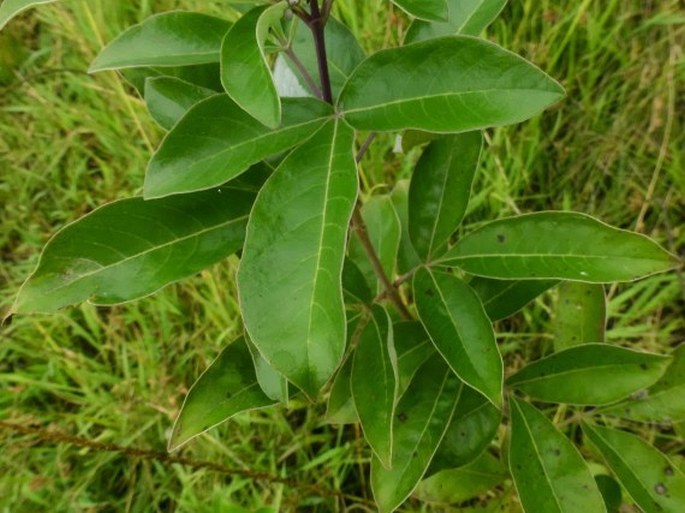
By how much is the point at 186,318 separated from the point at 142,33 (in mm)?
1315

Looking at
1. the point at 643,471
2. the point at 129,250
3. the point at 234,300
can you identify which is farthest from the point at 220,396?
the point at 234,300

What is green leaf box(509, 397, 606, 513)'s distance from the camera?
0.92m

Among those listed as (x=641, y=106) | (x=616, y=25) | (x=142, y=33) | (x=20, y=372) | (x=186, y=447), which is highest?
(x=142, y=33)

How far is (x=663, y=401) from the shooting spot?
1.08m

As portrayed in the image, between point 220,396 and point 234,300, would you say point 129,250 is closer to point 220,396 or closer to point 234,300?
point 220,396

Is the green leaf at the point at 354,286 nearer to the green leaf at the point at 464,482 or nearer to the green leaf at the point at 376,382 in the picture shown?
the green leaf at the point at 376,382

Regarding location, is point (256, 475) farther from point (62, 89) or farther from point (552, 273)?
point (62, 89)

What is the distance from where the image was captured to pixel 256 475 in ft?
4.42

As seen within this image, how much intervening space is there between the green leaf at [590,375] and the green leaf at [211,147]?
0.54 m

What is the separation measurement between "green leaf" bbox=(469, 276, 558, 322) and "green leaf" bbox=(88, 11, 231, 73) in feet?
1.71

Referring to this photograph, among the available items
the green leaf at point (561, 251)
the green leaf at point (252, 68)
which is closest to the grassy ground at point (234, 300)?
the green leaf at point (561, 251)

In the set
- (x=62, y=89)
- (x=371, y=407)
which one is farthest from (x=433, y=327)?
(x=62, y=89)

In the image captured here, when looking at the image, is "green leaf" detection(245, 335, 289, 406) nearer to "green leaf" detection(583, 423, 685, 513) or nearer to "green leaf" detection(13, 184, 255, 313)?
"green leaf" detection(13, 184, 255, 313)

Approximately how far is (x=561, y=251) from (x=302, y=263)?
35cm
